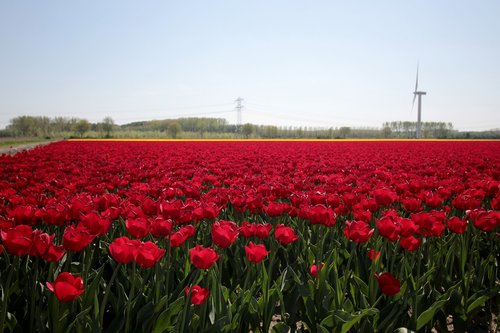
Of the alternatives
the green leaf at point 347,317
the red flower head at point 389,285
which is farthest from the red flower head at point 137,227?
the red flower head at point 389,285

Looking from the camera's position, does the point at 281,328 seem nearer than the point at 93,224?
Yes

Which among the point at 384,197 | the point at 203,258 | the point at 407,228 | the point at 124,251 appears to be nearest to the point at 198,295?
the point at 203,258

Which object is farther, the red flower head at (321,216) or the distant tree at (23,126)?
the distant tree at (23,126)

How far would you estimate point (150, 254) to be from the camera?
211cm

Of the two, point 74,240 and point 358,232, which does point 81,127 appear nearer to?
point 74,240

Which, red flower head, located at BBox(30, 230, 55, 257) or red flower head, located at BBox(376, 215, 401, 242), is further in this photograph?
red flower head, located at BBox(376, 215, 401, 242)

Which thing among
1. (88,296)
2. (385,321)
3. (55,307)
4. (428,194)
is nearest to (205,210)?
(88,296)

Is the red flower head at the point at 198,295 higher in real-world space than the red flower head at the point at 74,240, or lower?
lower

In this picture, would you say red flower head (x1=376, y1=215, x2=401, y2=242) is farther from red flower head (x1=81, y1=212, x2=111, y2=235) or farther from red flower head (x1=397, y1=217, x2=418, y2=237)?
red flower head (x1=81, y1=212, x2=111, y2=235)

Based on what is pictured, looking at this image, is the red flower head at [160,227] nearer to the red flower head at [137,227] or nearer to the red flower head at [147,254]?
the red flower head at [137,227]

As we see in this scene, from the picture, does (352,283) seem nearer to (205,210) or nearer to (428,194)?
(205,210)

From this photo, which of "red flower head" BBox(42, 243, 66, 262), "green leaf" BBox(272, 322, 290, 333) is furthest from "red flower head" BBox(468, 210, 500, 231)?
"red flower head" BBox(42, 243, 66, 262)

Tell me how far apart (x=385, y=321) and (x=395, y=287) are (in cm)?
29

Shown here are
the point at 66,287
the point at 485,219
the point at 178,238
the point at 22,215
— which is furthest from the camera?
the point at 485,219
